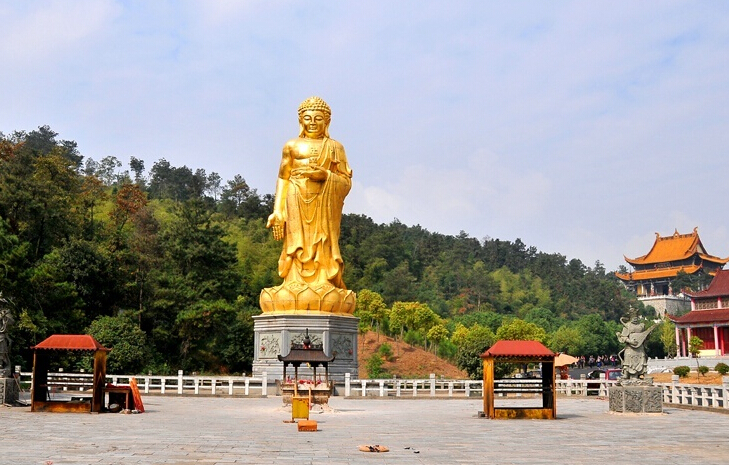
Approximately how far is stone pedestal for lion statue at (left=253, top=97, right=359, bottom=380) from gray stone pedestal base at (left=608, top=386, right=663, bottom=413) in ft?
39.4

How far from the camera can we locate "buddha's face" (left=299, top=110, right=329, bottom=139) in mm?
29859

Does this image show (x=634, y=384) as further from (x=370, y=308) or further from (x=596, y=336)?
(x=596, y=336)

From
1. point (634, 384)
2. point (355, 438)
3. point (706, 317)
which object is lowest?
point (355, 438)

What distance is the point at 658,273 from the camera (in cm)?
9825

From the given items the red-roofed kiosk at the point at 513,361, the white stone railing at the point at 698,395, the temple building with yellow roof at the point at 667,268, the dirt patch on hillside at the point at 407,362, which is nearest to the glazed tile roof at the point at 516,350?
the red-roofed kiosk at the point at 513,361

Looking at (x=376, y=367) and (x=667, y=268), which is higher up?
(x=667, y=268)

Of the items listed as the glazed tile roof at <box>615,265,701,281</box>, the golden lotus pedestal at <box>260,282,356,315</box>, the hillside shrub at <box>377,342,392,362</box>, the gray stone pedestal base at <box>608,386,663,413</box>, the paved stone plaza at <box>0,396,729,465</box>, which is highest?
the glazed tile roof at <box>615,265,701,281</box>

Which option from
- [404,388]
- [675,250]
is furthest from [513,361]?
[675,250]

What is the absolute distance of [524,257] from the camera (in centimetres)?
10869

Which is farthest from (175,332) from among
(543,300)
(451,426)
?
(543,300)

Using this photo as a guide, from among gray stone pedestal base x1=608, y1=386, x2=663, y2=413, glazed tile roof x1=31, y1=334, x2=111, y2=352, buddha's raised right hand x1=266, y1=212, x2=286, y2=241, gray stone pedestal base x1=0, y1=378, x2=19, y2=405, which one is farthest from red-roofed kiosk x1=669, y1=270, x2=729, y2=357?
gray stone pedestal base x1=0, y1=378, x2=19, y2=405

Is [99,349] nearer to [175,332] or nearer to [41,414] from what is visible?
[41,414]

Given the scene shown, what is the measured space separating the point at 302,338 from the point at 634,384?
1204 cm

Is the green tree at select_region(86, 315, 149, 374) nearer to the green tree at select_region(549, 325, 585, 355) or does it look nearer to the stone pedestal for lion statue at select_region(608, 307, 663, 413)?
the stone pedestal for lion statue at select_region(608, 307, 663, 413)
